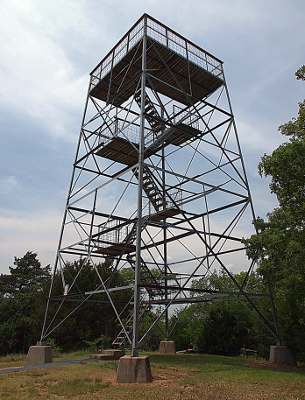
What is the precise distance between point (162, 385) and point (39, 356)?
872 centimetres

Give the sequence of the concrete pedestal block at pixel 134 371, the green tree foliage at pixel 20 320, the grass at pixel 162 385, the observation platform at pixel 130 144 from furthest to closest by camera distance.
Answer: the green tree foliage at pixel 20 320 < the observation platform at pixel 130 144 < the concrete pedestal block at pixel 134 371 < the grass at pixel 162 385

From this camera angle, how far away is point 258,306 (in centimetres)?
2005

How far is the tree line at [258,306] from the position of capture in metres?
12.6

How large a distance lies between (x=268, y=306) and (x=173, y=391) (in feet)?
37.4

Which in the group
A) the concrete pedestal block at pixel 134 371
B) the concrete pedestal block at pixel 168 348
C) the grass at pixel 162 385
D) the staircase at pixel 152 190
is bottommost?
the grass at pixel 162 385

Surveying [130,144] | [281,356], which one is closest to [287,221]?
[281,356]

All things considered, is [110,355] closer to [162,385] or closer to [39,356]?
[39,356]

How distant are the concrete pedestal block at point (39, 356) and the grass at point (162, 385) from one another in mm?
3359

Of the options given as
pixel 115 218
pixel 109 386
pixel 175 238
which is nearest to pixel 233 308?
pixel 175 238

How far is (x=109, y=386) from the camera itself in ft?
31.3

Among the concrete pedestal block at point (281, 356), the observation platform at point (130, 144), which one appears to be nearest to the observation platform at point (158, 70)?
the observation platform at point (130, 144)

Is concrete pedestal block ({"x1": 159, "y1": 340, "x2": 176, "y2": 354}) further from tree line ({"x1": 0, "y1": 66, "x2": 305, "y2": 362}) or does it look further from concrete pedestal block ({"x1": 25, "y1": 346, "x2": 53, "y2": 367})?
concrete pedestal block ({"x1": 25, "y1": 346, "x2": 53, "y2": 367})

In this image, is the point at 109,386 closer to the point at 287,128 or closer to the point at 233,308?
the point at 287,128

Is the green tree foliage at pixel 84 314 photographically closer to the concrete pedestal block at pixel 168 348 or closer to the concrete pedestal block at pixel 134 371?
the concrete pedestal block at pixel 168 348
